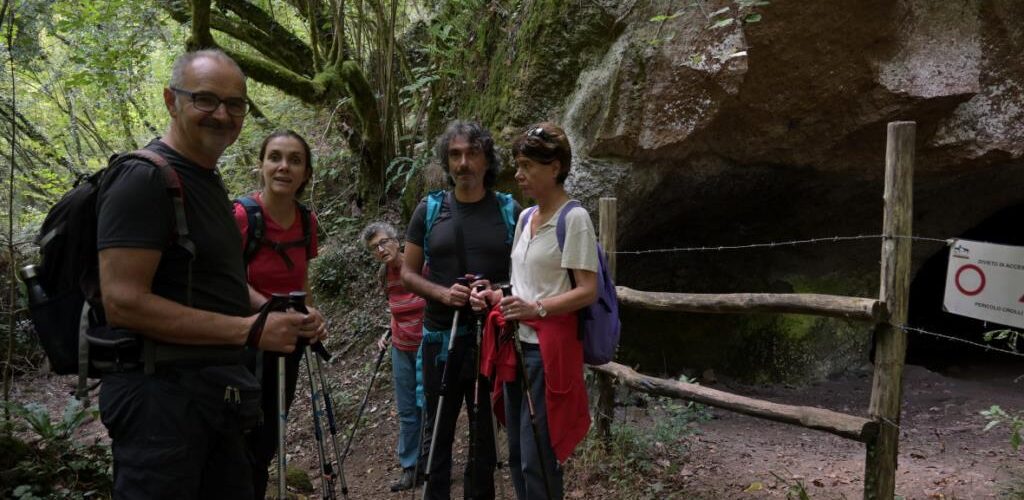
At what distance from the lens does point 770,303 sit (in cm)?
391

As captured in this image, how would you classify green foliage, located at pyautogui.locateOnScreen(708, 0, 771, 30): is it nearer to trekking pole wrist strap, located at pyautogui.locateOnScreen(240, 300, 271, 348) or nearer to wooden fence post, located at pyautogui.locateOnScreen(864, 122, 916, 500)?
wooden fence post, located at pyautogui.locateOnScreen(864, 122, 916, 500)

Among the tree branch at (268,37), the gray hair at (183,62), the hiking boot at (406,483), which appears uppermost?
the tree branch at (268,37)

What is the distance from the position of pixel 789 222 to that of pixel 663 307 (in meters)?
3.65

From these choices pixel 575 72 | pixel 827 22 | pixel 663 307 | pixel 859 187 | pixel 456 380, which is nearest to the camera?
pixel 456 380

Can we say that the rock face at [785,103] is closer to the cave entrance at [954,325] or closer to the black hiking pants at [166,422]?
the cave entrance at [954,325]

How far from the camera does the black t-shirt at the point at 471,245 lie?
3436 millimetres

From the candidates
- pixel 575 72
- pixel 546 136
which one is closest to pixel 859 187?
pixel 575 72

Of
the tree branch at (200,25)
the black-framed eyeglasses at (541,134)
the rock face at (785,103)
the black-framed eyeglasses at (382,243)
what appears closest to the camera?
the black-framed eyeglasses at (541,134)

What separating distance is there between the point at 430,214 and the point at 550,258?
36.9 inches

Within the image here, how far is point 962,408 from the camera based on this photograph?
238 inches

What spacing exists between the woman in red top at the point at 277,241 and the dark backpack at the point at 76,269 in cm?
125

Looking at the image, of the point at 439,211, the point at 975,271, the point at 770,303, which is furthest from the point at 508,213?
the point at 975,271

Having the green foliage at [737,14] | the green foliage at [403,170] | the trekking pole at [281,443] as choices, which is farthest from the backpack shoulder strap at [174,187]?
the green foliage at [403,170]

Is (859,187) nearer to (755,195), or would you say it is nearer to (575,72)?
(755,195)
